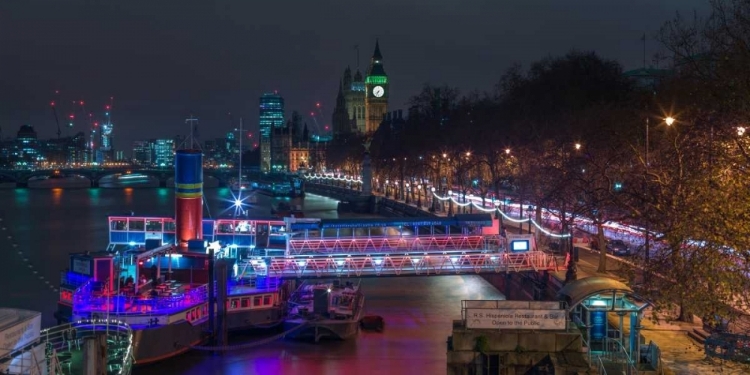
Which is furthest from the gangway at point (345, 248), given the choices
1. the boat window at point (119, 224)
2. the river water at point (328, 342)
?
the river water at point (328, 342)

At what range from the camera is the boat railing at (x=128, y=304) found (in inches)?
1111

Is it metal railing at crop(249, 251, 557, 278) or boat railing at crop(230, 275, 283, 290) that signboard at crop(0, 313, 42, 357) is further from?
metal railing at crop(249, 251, 557, 278)

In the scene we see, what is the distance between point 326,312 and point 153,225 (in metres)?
10.9

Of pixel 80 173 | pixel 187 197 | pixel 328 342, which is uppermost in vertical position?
pixel 187 197

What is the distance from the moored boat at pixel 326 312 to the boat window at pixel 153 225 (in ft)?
25.0

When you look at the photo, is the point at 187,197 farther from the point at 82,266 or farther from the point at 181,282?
the point at 82,266

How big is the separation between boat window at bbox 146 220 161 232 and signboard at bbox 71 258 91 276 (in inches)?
288

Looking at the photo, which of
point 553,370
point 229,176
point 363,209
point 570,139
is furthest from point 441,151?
point 229,176

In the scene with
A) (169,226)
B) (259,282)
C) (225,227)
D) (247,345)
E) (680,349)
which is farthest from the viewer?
(169,226)

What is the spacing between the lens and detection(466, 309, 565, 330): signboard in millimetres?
17484

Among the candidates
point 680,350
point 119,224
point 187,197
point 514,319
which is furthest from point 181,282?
point 680,350

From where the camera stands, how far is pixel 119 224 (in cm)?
3875

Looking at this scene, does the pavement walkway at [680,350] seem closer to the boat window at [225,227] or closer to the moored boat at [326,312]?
the moored boat at [326,312]

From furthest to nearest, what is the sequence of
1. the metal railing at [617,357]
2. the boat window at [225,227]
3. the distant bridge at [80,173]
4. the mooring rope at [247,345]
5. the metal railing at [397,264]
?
the distant bridge at [80,173], the boat window at [225,227], the metal railing at [397,264], the mooring rope at [247,345], the metal railing at [617,357]
